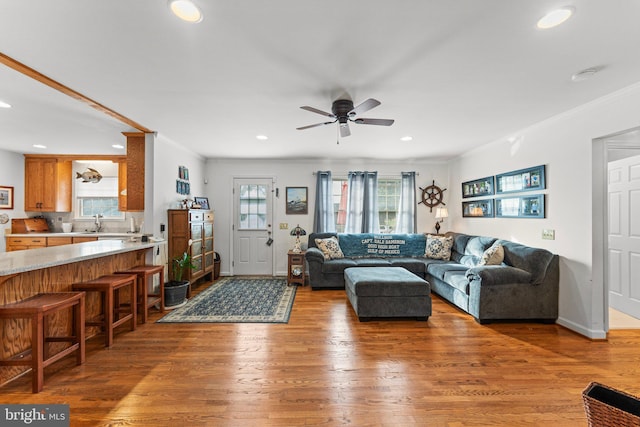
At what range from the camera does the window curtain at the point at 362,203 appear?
19.3ft

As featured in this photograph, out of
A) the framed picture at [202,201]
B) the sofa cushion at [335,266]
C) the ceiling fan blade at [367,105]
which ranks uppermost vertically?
the ceiling fan blade at [367,105]

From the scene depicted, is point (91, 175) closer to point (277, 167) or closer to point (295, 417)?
point (277, 167)

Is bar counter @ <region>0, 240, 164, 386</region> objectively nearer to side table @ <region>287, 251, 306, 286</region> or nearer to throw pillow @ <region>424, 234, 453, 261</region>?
side table @ <region>287, 251, 306, 286</region>

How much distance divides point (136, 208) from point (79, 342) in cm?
204

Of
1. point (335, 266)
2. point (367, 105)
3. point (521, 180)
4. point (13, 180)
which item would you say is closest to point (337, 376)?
point (367, 105)

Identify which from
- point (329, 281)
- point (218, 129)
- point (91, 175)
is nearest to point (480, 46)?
point (218, 129)

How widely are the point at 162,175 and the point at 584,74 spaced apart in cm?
495

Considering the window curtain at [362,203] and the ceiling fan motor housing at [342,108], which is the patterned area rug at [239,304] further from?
the ceiling fan motor housing at [342,108]

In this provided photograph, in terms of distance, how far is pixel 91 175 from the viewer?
5.15 meters

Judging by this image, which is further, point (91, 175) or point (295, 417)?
point (91, 175)

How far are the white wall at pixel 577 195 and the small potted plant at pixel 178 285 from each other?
15.7 feet

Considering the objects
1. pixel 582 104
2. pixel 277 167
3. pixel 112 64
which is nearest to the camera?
pixel 112 64

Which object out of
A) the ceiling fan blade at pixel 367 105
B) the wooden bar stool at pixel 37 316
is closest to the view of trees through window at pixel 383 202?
the ceiling fan blade at pixel 367 105

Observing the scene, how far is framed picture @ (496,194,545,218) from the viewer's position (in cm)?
357
